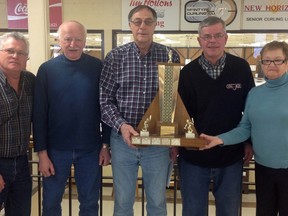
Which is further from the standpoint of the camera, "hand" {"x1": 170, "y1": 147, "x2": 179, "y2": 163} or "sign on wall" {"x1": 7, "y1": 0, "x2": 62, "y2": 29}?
"sign on wall" {"x1": 7, "y1": 0, "x2": 62, "y2": 29}

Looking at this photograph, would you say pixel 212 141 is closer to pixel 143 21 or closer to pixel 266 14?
pixel 143 21

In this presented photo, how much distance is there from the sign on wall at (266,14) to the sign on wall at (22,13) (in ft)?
11.0

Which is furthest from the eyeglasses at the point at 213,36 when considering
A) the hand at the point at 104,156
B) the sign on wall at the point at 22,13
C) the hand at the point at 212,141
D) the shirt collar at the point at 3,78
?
the sign on wall at the point at 22,13

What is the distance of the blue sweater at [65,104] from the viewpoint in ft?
7.01

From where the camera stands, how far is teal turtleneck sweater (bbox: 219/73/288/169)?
1.91 m

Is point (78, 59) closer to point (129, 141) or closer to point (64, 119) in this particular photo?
point (64, 119)

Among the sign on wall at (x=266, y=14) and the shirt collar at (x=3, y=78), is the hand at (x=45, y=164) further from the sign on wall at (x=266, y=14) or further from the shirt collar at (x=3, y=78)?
the sign on wall at (x=266, y=14)

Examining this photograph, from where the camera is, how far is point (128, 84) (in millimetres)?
2135

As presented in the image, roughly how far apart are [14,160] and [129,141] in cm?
70

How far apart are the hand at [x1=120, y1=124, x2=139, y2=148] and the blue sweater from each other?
28cm

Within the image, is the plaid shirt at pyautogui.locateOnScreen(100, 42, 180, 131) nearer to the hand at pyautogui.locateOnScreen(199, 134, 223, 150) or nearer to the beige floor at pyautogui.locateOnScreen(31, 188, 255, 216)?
the hand at pyautogui.locateOnScreen(199, 134, 223, 150)

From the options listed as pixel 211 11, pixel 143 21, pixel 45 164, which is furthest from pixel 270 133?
pixel 211 11

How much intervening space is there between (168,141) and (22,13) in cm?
552

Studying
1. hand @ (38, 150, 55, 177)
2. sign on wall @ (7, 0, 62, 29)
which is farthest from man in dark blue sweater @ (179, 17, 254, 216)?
sign on wall @ (7, 0, 62, 29)
